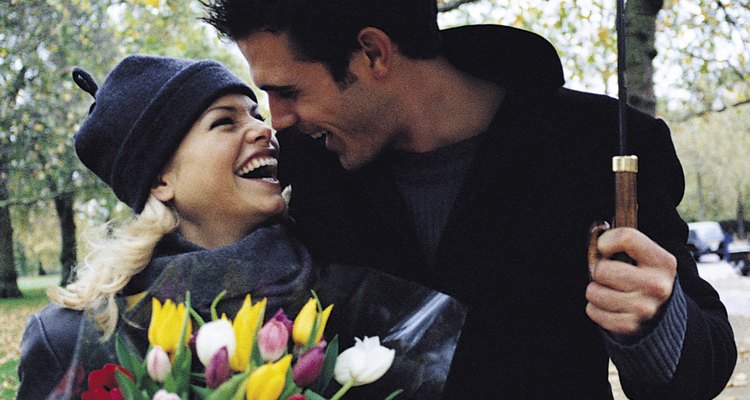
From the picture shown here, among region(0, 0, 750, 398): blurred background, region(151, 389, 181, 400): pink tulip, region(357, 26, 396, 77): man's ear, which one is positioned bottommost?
region(0, 0, 750, 398): blurred background

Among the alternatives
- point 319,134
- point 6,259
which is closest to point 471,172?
point 319,134

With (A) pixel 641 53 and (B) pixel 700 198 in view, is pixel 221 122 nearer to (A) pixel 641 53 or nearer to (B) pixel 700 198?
(A) pixel 641 53

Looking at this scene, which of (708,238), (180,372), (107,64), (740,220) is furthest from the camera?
(740,220)

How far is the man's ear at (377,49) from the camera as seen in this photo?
221 centimetres

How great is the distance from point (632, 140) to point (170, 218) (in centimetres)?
119

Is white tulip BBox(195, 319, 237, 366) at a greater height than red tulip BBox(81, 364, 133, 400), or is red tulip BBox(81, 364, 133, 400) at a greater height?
white tulip BBox(195, 319, 237, 366)

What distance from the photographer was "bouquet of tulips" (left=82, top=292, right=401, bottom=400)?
127 cm

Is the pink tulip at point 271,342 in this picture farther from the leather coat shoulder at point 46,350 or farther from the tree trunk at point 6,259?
the tree trunk at point 6,259

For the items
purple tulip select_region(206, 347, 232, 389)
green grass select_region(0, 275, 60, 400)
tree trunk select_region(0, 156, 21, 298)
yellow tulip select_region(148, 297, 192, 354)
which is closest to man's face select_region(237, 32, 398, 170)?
A: yellow tulip select_region(148, 297, 192, 354)

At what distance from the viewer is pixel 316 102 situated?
216cm

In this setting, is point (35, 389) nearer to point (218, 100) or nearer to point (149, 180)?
point (149, 180)

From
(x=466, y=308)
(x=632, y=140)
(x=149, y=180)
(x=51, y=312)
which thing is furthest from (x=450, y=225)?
(x=51, y=312)

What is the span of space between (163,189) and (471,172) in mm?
817

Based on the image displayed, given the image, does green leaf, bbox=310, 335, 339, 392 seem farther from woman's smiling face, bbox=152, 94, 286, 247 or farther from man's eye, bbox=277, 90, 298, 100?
man's eye, bbox=277, 90, 298, 100
